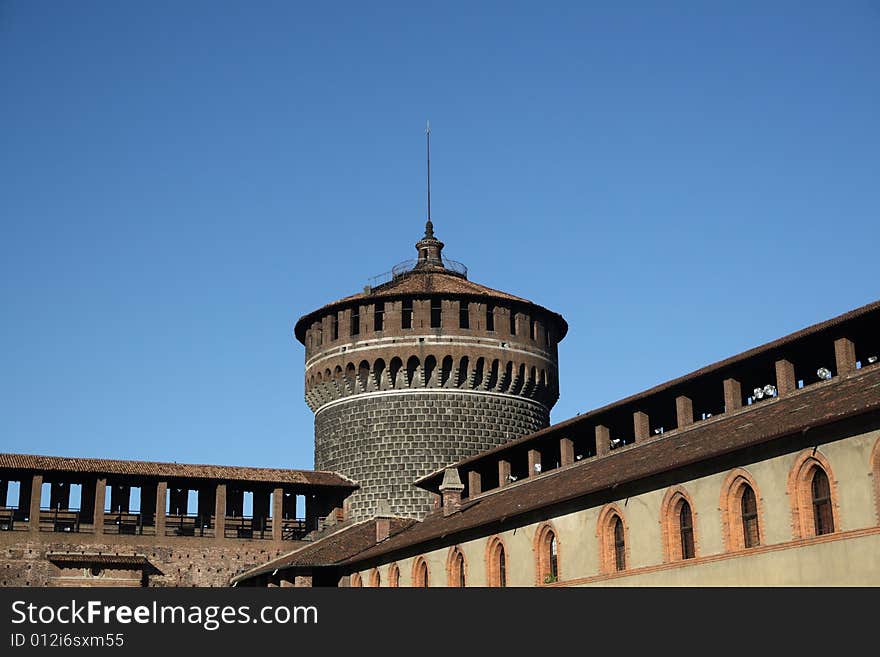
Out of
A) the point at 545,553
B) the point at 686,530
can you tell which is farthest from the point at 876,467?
the point at 545,553

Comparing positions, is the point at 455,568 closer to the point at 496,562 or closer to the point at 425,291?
the point at 496,562

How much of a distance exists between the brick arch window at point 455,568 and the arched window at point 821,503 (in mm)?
17431

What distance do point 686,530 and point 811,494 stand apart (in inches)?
197

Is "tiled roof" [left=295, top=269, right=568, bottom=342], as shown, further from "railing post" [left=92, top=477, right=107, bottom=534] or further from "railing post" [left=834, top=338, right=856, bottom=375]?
"railing post" [left=834, top=338, right=856, bottom=375]

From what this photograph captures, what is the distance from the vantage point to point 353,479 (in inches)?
2451

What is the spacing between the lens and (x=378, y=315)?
62.8m

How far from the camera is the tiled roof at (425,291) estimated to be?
62344mm

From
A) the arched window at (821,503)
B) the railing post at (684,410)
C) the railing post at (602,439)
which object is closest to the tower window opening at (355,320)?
the railing post at (602,439)

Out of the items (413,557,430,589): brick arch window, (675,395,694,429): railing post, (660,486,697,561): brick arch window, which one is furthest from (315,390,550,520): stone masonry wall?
(660,486,697,561): brick arch window

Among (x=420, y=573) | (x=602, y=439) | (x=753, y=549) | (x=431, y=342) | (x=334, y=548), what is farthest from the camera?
(x=431, y=342)
